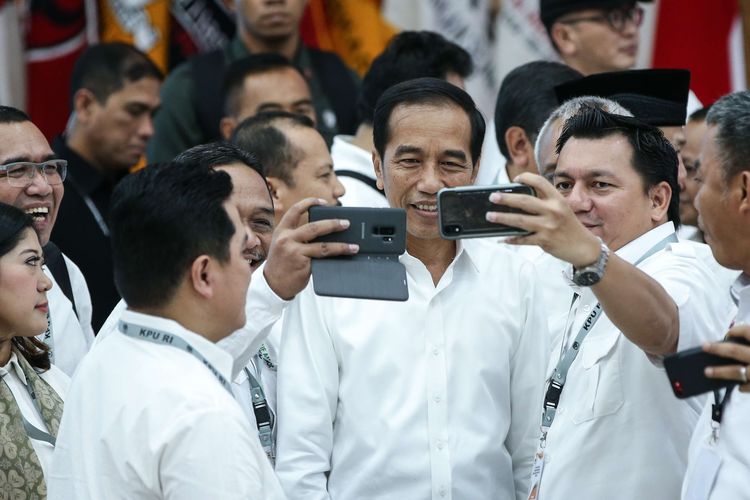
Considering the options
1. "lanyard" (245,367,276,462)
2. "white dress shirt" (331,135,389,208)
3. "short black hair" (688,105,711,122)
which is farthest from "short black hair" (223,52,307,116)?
"lanyard" (245,367,276,462)

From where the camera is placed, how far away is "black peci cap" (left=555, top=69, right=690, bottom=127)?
184 inches

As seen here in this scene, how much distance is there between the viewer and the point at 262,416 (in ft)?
12.5

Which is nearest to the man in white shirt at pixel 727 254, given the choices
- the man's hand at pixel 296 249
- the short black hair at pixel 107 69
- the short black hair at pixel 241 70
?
the man's hand at pixel 296 249

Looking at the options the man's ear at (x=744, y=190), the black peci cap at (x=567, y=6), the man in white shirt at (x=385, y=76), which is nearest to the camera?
the man's ear at (x=744, y=190)

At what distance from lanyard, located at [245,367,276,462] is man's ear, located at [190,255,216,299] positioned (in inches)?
37.4

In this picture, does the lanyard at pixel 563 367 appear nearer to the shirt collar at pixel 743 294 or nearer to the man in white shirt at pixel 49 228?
the shirt collar at pixel 743 294

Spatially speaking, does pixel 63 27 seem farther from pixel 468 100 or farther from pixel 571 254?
pixel 571 254

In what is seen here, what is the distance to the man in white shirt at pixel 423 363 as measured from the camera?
371cm

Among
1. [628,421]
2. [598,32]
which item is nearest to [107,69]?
[598,32]

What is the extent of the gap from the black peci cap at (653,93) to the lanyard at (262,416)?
173 centimetres

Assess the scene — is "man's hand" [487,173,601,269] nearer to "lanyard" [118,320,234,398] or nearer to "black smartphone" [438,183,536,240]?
"black smartphone" [438,183,536,240]

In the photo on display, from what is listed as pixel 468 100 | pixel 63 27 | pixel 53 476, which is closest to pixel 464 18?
pixel 63 27

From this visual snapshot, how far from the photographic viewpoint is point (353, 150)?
5.30m

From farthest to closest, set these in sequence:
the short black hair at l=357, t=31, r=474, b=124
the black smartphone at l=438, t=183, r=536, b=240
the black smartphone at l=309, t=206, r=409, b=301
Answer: the short black hair at l=357, t=31, r=474, b=124
the black smartphone at l=309, t=206, r=409, b=301
the black smartphone at l=438, t=183, r=536, b=240
